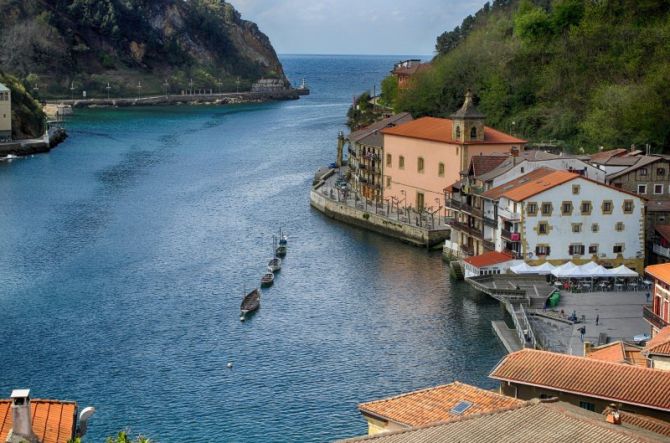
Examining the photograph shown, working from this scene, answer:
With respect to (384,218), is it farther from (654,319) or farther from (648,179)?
(654,319)

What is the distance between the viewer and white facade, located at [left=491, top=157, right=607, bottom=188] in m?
52.3

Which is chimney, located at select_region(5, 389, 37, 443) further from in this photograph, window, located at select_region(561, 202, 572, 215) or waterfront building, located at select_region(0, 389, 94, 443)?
window, located at select_region(561, 202, 572, 215)

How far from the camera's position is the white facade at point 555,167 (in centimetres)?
5228

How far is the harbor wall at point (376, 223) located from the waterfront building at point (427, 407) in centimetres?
3451

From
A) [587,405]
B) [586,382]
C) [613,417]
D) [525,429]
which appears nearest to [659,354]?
[586,382]

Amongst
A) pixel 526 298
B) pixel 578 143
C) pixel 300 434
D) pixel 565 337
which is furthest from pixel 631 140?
pixel 300 434

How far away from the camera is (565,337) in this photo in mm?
38500

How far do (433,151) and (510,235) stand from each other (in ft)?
47.3

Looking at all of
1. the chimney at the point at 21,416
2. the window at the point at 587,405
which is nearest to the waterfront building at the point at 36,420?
the chimney at the point at 21,416

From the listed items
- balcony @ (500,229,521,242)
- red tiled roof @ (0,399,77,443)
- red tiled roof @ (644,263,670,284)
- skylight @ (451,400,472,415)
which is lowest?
balcony @ (500,229,521,242)

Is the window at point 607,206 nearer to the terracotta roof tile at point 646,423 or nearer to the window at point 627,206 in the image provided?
the window at point 627,206

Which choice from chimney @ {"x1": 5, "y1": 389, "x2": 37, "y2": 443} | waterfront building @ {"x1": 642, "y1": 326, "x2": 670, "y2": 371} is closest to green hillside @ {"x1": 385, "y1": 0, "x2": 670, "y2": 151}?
waterfront building @ {"x1": 642, "y1": 326, "x2": 670, "y2": 371}

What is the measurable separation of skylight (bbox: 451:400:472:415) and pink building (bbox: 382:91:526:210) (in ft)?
126

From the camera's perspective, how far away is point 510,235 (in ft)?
160
